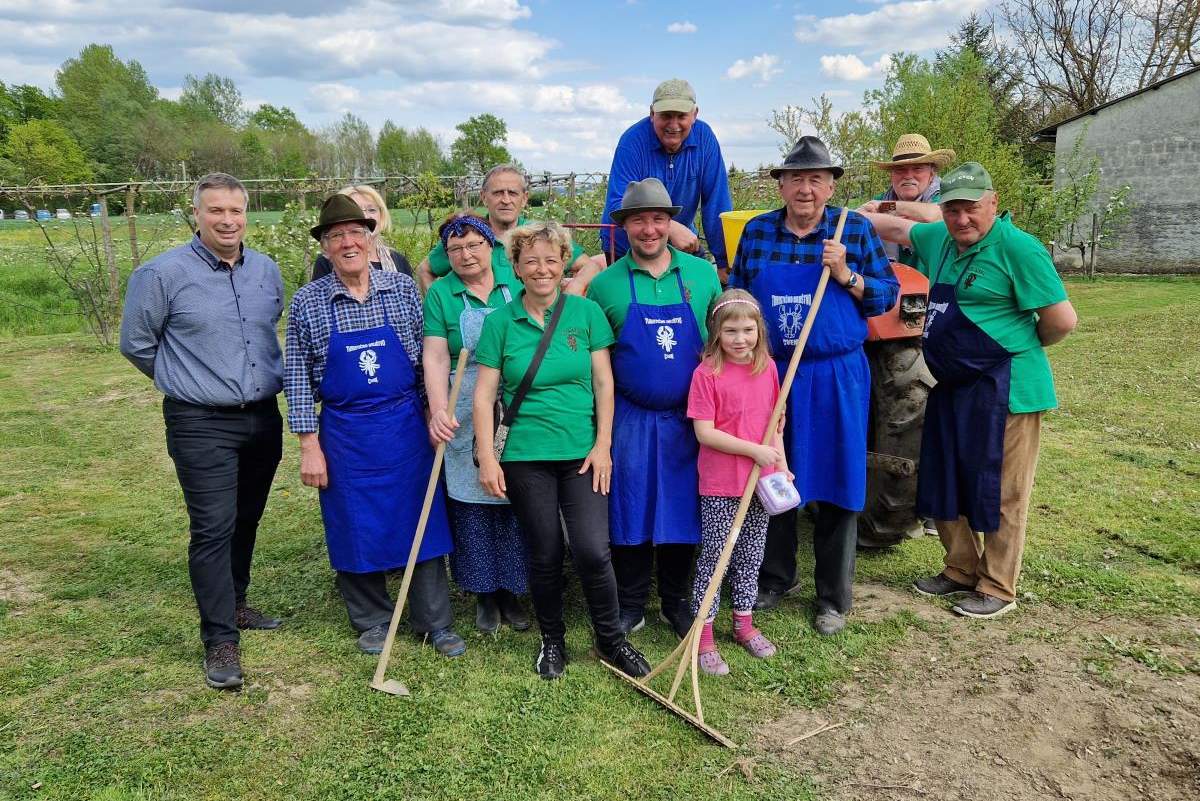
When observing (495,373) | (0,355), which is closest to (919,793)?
(495,373)

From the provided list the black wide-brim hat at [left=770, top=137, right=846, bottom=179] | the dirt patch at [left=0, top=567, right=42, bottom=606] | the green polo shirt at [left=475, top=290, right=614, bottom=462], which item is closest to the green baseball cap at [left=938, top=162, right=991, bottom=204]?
the black wide-brim hat at [left=770, top=137, right=846, bottom=179]

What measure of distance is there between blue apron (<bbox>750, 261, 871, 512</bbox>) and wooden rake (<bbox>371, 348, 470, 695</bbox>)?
4.40 ft

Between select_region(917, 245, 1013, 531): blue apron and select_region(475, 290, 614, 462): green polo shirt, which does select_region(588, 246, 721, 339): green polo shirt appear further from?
select_region(917, 245, 1013, 531): blue apron

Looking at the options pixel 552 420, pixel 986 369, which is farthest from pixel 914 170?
pixel 552 420

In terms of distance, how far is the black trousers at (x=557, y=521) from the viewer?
3.21 metres

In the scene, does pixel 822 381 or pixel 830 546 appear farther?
pixel 830 546

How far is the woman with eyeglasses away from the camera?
372cm

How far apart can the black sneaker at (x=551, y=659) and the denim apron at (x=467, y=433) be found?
0.64 m

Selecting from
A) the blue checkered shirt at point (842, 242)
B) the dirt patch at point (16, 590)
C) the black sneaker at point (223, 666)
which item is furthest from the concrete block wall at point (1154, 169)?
the dirt patch at point (16, 590)

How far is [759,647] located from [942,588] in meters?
1.17

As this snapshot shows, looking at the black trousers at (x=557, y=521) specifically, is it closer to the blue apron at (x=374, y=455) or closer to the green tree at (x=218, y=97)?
the blue apron at (x=374, y=455)

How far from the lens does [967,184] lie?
348cm

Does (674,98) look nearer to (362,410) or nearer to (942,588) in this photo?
(362,410)

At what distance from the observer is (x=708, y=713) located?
3082 millimetres
